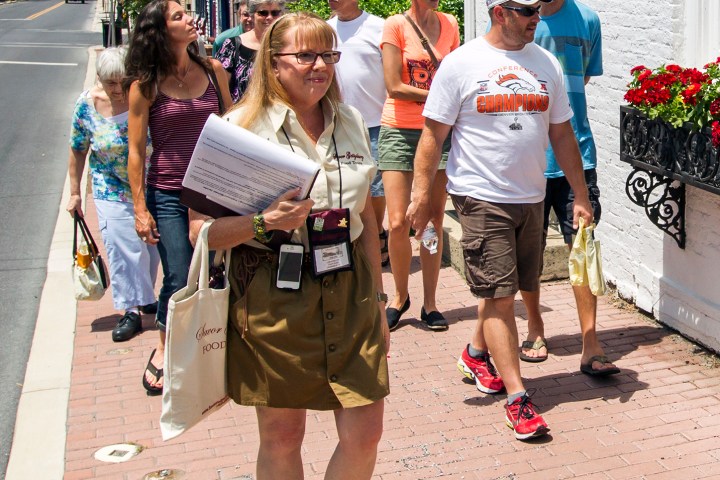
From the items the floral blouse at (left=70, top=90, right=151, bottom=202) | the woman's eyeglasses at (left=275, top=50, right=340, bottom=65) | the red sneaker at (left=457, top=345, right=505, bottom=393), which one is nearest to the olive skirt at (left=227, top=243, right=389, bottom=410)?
the woman's eyeglasses at (left=275, top=50, right=340, bottom=65)

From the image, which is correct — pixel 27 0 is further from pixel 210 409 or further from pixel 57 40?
pixel 210 409

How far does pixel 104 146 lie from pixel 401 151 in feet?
5.81

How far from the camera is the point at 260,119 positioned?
3291 millimetres

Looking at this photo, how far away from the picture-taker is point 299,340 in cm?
329

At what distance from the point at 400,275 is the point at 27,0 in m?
78.5

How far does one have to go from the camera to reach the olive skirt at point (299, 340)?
327cm

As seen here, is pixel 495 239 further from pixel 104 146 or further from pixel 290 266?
pixel 104 146

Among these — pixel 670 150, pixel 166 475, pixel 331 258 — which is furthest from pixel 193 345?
pixel 670 150

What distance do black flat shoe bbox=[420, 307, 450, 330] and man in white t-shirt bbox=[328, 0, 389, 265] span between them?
107cm

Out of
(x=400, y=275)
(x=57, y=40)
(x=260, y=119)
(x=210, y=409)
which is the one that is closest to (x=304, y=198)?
(x=260, y=119)

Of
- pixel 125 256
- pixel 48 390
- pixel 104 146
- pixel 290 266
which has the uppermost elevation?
pixel 104 146

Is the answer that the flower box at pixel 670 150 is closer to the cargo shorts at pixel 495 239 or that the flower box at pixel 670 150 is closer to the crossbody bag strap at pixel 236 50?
the cargo shorts at pixel 495 239

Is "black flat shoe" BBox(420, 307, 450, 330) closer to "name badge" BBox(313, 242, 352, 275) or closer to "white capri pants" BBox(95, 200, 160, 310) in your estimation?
"white capri pants" BBox(95, 200, 160, 310)

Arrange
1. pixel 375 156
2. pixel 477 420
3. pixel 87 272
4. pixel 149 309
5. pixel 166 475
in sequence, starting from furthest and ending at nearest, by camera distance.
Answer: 1. pixel 375 156
2. pixel 149 309
3. pixel 87 272
4. pixel 477 420
5. pixel 166 475
